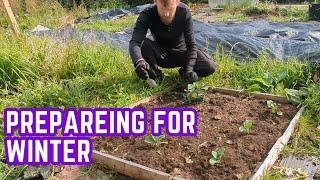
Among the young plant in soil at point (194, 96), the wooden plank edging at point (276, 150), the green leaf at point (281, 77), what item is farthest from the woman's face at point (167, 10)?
the wooden plank edging at point (276, 150)

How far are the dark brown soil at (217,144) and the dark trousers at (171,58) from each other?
58cm

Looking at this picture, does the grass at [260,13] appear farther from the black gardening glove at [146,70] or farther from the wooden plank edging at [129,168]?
the wooden plank edging at [129,168]

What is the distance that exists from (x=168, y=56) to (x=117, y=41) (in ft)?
7.34

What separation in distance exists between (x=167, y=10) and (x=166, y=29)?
284 mm

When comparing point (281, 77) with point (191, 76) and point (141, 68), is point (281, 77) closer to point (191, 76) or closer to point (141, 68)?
point (191, 76)

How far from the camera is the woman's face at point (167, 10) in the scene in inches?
143

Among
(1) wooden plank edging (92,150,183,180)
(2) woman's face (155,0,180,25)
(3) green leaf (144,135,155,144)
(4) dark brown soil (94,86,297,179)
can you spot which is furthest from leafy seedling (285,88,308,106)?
(1) wooden plank edging (92,150,183,180)

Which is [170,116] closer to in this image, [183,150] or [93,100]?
[183,150]

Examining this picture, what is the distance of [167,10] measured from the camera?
3666 millimetres

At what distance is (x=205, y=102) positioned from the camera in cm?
367

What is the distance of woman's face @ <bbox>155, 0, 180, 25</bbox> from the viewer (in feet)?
12.0

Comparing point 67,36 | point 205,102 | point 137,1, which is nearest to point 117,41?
point 67,36

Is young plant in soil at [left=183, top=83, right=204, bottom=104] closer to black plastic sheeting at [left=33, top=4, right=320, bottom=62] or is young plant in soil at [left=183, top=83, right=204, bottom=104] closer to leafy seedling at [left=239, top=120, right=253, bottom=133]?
leafy seedling at [left=239, top=120, right=253, bottom=133]

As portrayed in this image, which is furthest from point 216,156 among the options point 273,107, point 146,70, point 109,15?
point 109,15
